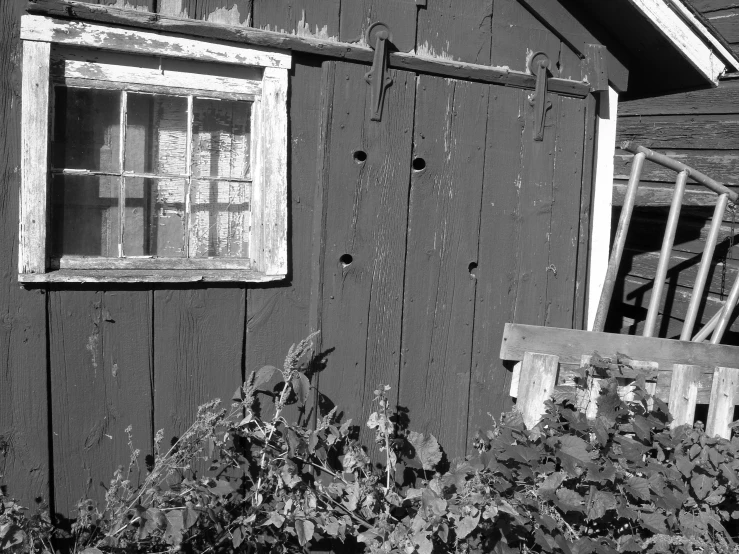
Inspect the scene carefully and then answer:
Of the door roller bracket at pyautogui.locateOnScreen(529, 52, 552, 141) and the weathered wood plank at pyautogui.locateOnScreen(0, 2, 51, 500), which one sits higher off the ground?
the door roller bracket at pyautogui.locateOnScreen(529, 52, 552, 141)

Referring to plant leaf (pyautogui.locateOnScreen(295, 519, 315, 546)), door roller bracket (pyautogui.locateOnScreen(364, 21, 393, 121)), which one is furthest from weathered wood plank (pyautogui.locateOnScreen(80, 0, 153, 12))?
plant leaf (pyautogui.locateOnScreen(295, 519, 315, 546))

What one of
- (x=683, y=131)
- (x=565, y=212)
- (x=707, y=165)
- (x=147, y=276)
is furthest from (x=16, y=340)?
(x=683, y=131)

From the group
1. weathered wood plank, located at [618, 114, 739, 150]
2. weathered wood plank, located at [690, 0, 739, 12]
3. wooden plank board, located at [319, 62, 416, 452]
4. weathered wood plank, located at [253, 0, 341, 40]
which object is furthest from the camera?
weathered wood plank, located at [690, 0, 739, 12]

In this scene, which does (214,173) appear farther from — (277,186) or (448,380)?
(448,380)

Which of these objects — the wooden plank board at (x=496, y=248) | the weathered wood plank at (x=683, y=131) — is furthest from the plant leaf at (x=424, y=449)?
the weathered wood plank at (x=683, y=131)

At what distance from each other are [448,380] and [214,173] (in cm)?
147

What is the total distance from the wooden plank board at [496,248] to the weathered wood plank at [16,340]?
1.94m

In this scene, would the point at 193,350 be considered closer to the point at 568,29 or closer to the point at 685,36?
the point at 568,29

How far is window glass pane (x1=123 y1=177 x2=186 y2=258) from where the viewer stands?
9.91 feet

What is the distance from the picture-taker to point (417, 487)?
3.50m

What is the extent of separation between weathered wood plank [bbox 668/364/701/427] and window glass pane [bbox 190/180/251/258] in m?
2.23

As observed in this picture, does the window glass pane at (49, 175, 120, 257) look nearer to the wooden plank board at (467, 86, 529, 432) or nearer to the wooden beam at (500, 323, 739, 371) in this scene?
the wooden plank board at (467, 86, 529, 432)

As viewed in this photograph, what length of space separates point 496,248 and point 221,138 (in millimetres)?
1414

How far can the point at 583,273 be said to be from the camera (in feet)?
12.5
